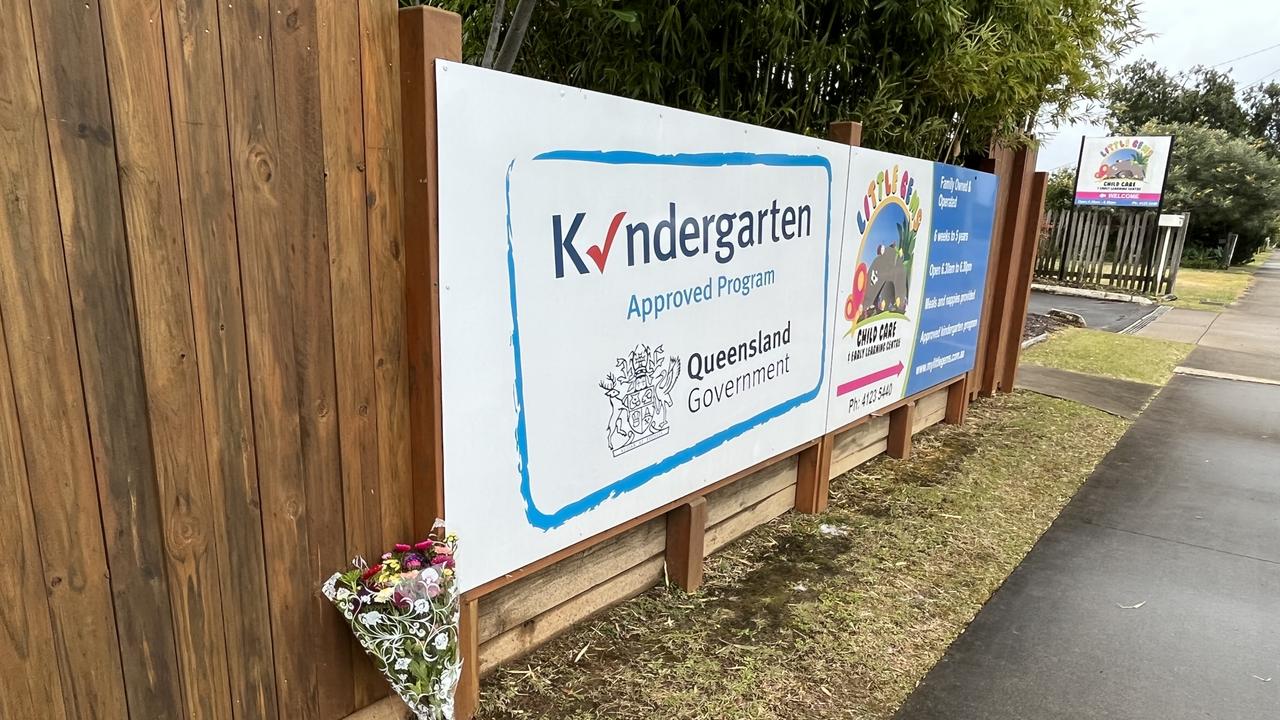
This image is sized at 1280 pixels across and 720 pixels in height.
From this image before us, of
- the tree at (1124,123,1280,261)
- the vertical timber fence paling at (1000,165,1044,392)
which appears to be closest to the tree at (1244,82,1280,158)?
the tree at (1124,123,1280,261)

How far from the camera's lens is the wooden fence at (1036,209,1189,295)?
571 inches

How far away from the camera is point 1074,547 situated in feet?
12.0

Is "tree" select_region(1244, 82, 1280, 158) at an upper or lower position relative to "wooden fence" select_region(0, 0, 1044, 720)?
upper

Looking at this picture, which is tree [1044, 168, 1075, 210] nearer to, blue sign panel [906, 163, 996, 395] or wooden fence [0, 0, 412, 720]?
blue sign panel [906, 163, 996, 395]

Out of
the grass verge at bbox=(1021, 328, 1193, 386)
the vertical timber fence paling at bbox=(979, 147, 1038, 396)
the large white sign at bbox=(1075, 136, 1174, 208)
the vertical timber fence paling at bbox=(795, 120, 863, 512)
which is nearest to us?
the vertical timber fence paling at bbox=(795, 120, 863, 512)

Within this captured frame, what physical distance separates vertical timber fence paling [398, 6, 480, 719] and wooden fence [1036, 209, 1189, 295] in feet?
50.4

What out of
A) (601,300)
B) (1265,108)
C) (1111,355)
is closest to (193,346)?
(601,300)

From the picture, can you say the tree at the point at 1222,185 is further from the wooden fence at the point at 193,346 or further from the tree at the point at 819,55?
the wooden fence at the point at 193,346

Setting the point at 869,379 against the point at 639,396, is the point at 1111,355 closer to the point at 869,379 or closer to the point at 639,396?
the point at 869,379

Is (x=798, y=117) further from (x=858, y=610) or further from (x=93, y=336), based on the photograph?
(x=93, y=336)

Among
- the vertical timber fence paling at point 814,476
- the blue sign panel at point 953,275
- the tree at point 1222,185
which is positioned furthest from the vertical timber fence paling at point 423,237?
the tree at point 1222,185

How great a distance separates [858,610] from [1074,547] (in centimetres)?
143

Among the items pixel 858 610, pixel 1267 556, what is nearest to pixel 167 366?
pixel 858 610

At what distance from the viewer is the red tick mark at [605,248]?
2256 millimetres
